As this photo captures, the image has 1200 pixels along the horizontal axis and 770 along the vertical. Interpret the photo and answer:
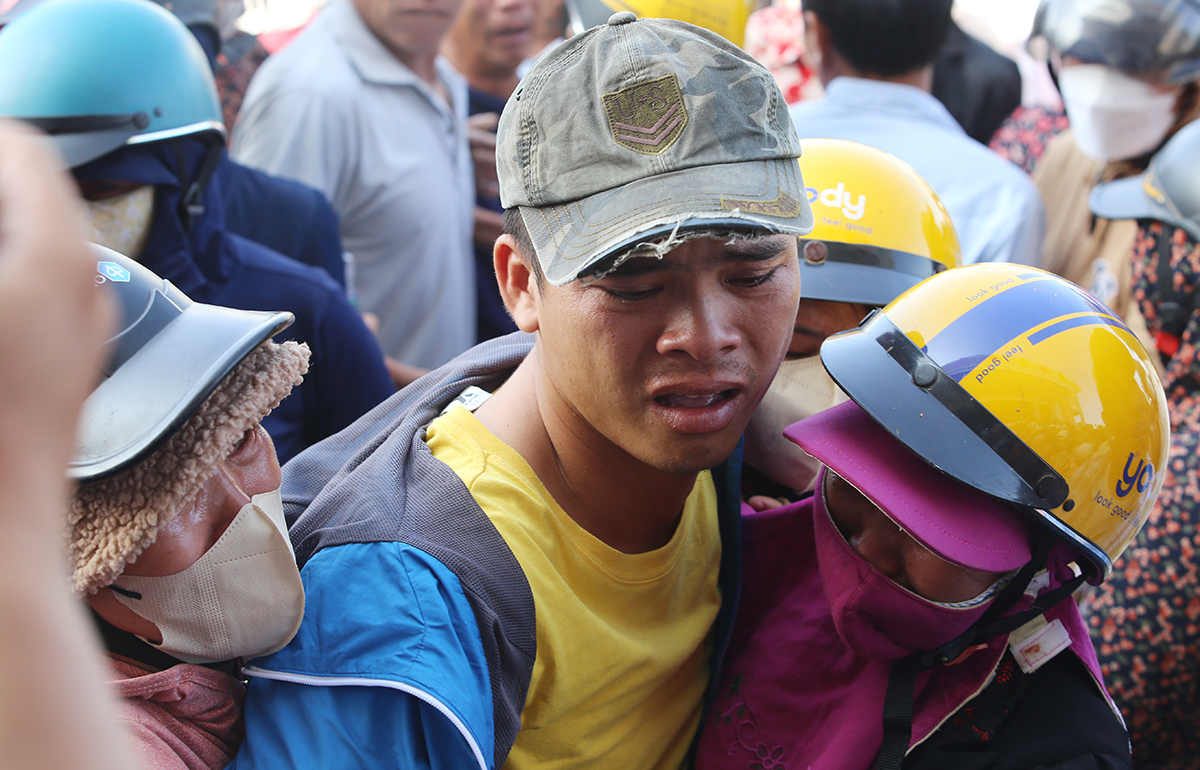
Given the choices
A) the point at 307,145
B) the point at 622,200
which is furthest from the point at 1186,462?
the point at 307,145

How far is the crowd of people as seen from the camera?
1215 millimetres

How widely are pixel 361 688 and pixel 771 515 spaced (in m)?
1.05

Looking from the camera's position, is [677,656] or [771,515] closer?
[677,656]

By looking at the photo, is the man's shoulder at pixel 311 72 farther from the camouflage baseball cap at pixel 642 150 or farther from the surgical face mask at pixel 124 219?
the camouflage baseball cap at pixel 642 150

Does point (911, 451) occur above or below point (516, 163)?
below

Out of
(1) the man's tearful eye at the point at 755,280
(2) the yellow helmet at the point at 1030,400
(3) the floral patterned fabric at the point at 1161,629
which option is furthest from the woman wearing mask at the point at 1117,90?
(1) the man's tearful eye at the point at 755,280

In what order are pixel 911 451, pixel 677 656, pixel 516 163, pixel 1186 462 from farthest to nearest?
pixel 1186 462
pixel 677 656
pixel 911 451
pixel 516 163

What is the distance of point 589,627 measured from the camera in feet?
5.48

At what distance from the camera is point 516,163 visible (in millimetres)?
1604

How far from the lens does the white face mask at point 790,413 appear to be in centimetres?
219

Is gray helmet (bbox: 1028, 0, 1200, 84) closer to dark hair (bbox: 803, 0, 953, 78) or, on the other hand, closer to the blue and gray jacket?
dark hair (bbox: 803, 0, 953, 78)

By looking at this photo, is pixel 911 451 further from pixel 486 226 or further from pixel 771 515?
pixel 486 226

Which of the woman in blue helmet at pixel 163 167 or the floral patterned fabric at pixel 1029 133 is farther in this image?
the floral patterned fabric at pixel 1029 133

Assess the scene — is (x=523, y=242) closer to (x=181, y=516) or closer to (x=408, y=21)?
(x=181, y=516)
